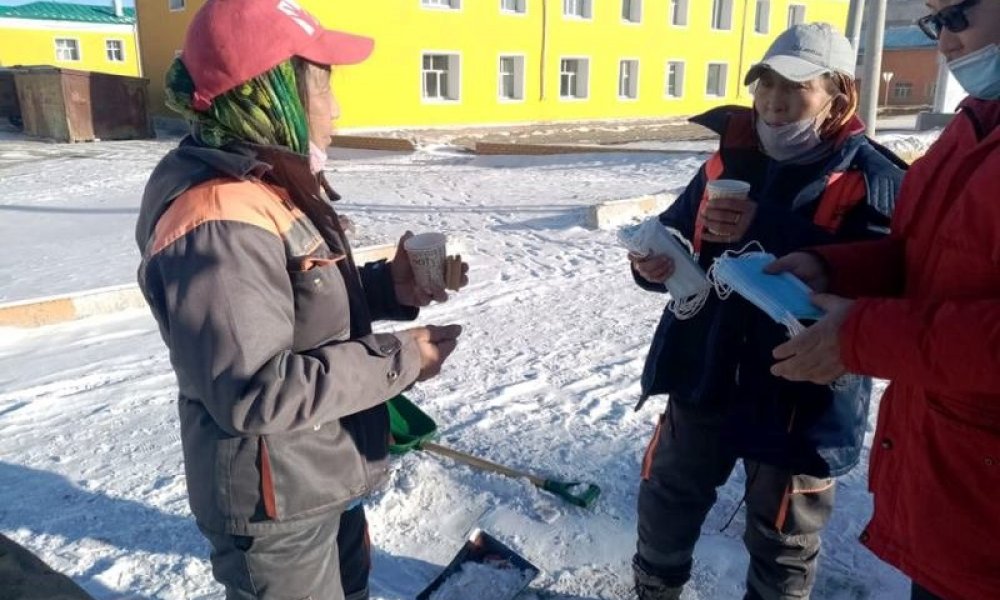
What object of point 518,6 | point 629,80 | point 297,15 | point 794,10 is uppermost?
point 794,10

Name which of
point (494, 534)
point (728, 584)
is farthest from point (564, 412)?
point (728, 584)

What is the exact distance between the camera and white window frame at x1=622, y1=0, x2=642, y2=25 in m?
27.9

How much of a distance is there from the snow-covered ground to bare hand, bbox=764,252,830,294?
1.36 meters

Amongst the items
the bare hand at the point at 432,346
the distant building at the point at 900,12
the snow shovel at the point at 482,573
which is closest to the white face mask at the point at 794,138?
the bare hand at the point at 432,346

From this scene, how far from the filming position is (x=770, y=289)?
1.78 m

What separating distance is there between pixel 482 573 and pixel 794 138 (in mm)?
1849

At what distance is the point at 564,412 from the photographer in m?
4.01

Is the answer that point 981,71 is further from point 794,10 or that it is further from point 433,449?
point 794,10

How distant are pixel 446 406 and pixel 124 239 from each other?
5455 millimetres

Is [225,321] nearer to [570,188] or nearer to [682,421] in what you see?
[682,421]

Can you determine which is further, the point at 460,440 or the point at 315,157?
the point at 460,440

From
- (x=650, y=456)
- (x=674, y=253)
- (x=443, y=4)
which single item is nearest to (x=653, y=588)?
(x=650, y=456)

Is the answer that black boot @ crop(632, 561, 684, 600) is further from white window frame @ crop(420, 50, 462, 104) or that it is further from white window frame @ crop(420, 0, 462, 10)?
white window frame @ crop(420, 0, 462, 10)

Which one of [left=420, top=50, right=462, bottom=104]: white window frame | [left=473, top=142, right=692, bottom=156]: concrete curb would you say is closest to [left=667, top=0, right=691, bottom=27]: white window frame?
[left=420, top=50, right=462, bottom=104]: white window frame
